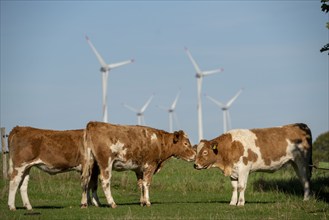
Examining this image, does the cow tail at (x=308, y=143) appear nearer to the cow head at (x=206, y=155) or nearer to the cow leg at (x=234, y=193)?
the cow leg at (x=234, y=193)

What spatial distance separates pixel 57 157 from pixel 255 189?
10.0 meters

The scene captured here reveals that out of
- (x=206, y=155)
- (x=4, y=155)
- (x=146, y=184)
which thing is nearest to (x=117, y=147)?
(x=146, y=184)

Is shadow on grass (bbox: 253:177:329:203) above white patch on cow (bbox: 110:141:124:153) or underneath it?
underneath

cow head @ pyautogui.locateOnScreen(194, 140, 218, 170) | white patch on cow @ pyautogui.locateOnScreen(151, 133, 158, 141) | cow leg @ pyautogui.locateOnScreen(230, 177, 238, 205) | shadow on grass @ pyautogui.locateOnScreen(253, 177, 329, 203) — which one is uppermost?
white patch on cow @ pyautogui.locateOnScreen(151, 133, 158, 141)

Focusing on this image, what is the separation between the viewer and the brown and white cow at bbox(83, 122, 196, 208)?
2033cm

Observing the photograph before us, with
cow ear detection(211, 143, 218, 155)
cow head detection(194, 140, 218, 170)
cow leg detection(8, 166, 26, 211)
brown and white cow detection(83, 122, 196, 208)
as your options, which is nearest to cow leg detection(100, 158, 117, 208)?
brown and white cow detection(83, 122, 196, 208)

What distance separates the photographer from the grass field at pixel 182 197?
59.0 ft

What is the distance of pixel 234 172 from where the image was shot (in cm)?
2219

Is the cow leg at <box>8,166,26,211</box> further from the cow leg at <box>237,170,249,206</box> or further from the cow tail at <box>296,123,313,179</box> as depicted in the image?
the cow tail at <box>296,123,313,179</box>

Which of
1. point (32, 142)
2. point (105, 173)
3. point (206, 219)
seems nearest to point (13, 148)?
point (32, 142)

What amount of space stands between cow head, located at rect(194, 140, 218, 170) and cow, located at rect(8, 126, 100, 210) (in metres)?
3.43

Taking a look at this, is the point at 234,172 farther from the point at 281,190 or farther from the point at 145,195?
the point at 281,190

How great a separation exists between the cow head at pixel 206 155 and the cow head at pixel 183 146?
0.20m

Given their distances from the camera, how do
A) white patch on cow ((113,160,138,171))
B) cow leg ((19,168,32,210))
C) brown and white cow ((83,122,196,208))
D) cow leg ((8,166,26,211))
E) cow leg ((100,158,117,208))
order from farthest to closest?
white patch on cow ((113,160,138,171)), brown and white cow ((83,122,196,208)), cow leg ((100,158,117,208)), cow leg ((19,168,32,210)), cow leg ((8,166,26,211))
